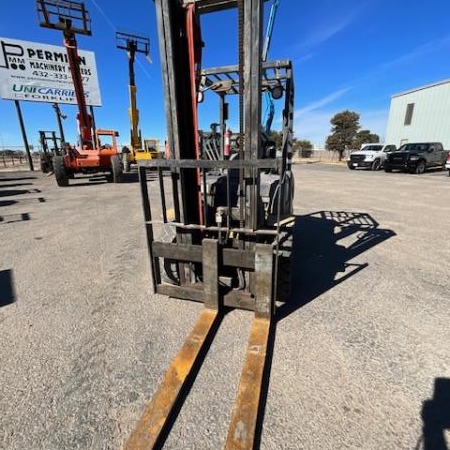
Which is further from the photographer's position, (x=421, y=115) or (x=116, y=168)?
(x=421, y=115)

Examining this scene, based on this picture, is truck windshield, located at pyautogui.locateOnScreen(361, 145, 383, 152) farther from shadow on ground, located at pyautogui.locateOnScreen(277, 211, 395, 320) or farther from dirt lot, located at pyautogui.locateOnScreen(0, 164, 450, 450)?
dirt lot, located at pyautogui.locateOnScreen(0, 164, 450, 450)

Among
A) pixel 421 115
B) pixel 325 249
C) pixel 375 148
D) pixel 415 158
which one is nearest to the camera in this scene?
pixel 325 249

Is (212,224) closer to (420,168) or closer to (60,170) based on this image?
(60,170)

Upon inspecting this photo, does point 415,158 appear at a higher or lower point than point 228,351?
higher

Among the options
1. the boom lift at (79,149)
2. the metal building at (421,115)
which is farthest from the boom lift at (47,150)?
the metal building at (421,115)

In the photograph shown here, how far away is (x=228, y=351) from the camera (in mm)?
2277

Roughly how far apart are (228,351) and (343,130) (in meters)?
44.1

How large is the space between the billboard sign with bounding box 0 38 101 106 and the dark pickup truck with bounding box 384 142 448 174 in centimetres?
2178

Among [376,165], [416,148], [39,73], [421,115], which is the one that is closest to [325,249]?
[416,148]

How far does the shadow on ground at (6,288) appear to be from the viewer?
3.05 m

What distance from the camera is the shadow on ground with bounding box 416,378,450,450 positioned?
1563 millimetres

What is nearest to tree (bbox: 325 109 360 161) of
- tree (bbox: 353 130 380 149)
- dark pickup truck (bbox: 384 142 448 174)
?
tree (bbox: 353 130 380 149)

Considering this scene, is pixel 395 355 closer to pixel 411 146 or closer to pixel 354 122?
pixel 411 146

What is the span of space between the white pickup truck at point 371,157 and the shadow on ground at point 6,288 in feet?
75.1
